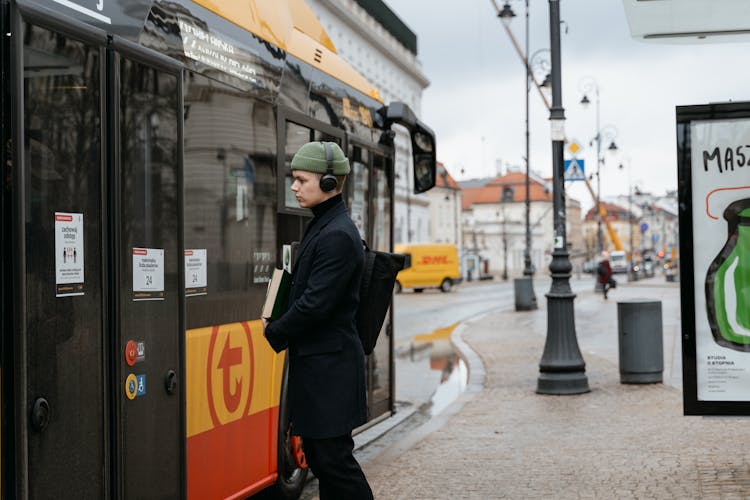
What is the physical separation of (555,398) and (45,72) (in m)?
9.38

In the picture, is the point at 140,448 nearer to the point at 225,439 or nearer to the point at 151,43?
the point at 225,439

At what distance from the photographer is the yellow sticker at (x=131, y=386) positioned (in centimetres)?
420

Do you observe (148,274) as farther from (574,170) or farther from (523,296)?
(523,296)

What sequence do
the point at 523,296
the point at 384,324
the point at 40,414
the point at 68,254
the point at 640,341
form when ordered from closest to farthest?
the point at 40,414
the point at 68,254
the point at 384,324
the point at 640,341
the point at 523,296

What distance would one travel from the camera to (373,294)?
4.66 meters

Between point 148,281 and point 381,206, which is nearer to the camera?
point 148,281

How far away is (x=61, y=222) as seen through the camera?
12.0 feet

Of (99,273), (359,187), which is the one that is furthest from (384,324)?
(99,273)

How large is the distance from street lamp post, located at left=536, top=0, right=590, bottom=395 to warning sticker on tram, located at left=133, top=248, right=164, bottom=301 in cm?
863

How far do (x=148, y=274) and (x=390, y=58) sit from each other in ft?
293

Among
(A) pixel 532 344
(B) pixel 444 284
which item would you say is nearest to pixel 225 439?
(A) pixel 532 344

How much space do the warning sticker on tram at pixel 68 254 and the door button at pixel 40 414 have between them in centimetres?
37

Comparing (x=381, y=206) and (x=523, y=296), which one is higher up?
(x=381, y=206)

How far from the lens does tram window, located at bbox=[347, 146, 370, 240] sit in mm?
7992
